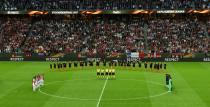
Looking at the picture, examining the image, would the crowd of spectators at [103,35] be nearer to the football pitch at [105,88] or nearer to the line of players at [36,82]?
the football pitch at [105,88]

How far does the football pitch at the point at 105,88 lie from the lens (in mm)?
31000

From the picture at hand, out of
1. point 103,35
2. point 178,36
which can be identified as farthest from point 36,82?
point 178,36

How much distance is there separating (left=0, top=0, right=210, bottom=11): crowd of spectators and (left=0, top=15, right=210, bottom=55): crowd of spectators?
290 cm

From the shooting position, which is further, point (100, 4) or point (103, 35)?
point (100, 4)

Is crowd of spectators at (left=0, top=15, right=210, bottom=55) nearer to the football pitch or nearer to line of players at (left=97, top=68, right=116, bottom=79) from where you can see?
the football pitch

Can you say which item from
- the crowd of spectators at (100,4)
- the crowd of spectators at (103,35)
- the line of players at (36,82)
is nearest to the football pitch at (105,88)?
the line of players at (36,82)

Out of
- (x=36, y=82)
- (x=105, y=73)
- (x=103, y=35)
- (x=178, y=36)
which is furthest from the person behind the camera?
(x=103, y=35)

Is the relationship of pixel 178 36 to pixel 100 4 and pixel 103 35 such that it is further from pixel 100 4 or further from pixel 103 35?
pixel 100 4

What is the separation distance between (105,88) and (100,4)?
33486 millimetres

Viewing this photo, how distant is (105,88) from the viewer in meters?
36.7

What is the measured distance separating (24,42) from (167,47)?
69.5 feet

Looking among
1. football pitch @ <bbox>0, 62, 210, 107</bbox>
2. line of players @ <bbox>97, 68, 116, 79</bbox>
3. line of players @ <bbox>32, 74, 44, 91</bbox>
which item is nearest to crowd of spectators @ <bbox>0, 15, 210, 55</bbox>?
football pitch @ <bbox>0, 62, 210, 107</bbox>

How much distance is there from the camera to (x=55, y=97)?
3291 cm

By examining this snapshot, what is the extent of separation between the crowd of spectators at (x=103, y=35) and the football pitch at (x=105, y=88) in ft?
39.9
